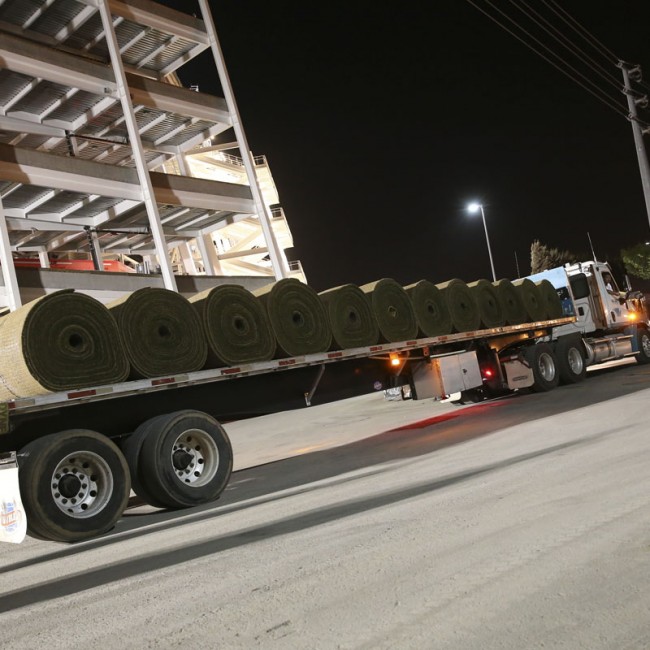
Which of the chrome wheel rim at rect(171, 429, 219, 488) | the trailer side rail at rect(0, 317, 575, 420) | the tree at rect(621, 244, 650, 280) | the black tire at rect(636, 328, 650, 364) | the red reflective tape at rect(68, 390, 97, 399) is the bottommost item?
the black tire at rect(636, 328, 650, 364)

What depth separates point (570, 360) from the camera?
16.7m

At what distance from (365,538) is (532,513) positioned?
4.15ft

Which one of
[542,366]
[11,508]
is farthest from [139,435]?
[542,366]

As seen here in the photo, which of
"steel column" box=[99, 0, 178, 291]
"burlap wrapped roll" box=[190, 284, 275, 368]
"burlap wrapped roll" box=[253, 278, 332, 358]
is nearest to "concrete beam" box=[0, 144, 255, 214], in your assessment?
"steel column" box=[99, 0, 178, 291]

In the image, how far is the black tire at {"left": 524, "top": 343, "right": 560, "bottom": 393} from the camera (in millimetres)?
15547

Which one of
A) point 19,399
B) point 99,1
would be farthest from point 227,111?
point 19,399

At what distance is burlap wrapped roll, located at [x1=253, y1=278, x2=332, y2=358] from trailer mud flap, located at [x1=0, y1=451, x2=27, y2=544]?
12.9ft

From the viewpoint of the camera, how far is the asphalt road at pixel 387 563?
3.32 meters

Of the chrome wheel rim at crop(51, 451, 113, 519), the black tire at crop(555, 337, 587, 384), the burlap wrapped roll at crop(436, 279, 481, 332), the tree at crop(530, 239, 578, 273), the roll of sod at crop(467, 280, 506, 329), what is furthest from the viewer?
the tree at crop(530, 239, 578, 273)

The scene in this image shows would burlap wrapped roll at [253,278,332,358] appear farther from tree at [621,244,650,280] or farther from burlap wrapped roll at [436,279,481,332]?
tree at [621,244,650,280]

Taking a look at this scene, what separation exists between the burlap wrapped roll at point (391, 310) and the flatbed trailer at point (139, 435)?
3.13 ft

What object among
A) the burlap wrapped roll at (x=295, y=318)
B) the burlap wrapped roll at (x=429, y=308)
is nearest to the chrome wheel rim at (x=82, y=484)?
the burlap wrapped roll at (x=295, y=318)

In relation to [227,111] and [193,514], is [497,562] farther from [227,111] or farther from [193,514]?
[227,111]

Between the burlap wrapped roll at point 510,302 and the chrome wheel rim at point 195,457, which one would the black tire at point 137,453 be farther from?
the burlap wrapped roll at point 510,302
